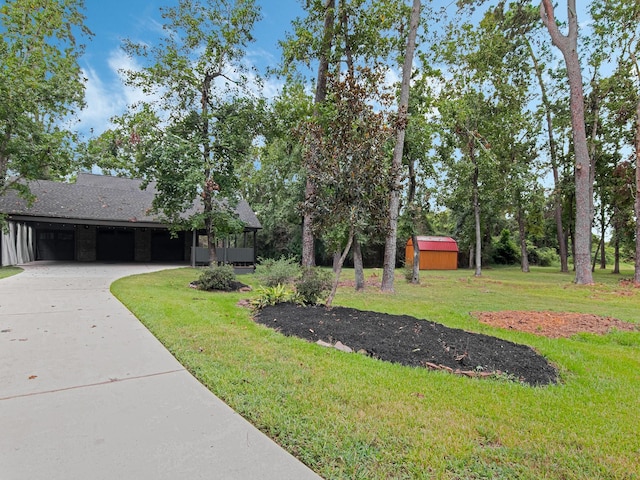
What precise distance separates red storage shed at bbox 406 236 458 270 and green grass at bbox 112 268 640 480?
19712mm

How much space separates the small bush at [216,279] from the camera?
9.55 meters

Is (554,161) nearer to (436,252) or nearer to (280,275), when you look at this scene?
(436,252)

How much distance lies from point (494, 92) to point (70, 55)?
74.8ft

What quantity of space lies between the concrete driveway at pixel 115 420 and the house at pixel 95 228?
11466 mm

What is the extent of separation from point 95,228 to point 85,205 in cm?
371

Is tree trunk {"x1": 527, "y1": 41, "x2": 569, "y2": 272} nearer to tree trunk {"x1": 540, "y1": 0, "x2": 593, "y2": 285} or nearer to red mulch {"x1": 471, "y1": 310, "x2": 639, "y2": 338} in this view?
tree trunk {"x1": 540, "y1": 0, "x2": 593, "y2": 285}

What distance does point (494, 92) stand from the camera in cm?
1858

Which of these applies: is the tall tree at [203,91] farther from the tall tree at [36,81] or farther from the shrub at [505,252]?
the shrub at [505,252]

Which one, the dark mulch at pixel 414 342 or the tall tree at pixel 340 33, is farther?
the tall tree at pixel 340 33

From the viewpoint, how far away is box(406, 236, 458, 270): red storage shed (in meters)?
24.5

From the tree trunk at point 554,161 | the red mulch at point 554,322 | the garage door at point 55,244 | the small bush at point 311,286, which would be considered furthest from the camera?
the tree trunk at point 554,161

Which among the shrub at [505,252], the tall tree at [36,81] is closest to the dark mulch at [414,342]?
the tall tree at [36,81]

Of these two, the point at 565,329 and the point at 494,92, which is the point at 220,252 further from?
the point at 494,92

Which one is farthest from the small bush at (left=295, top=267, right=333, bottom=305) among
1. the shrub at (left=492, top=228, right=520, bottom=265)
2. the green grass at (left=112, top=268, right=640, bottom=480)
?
the shrub at (left=492, top=228, right=520, bottom=265)
